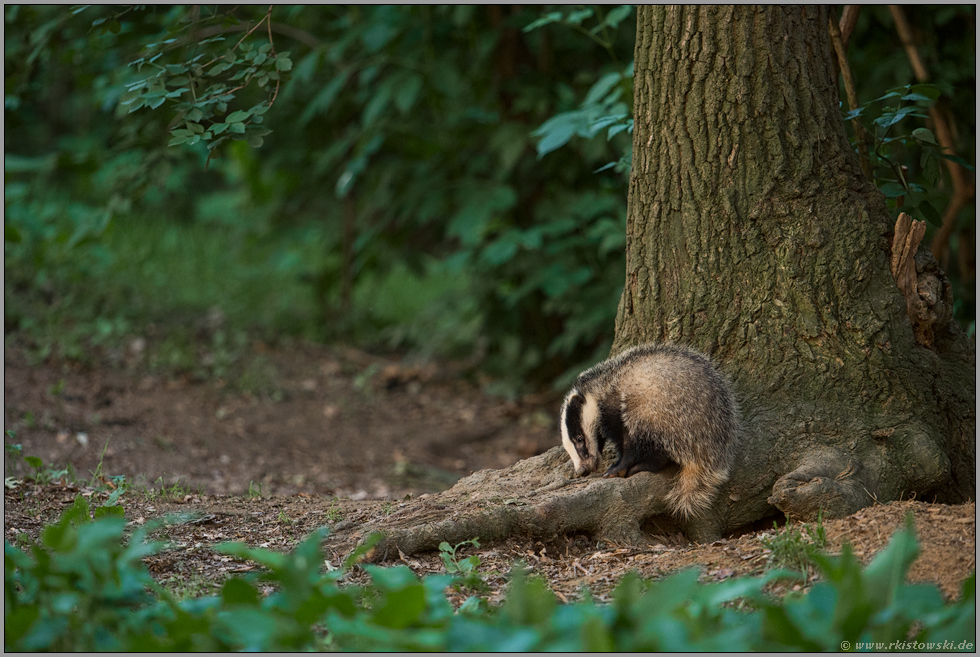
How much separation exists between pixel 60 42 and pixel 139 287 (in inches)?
97.1

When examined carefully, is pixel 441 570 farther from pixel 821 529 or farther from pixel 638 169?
pixel 638 169

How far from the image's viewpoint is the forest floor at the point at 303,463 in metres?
2.89

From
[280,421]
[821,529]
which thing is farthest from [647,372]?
[280,421]

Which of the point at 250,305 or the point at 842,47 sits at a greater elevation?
the point at 842,47

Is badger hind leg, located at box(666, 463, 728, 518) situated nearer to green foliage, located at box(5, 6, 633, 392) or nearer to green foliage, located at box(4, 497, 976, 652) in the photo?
green foliage, located at box(4, 497, 976, 652)

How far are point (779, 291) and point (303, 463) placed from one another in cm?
350

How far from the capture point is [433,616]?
2113 mm

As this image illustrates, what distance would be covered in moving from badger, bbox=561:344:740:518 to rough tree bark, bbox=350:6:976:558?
90 mm

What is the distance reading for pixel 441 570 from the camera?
9.80 feet

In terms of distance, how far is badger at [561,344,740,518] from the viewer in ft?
10.8

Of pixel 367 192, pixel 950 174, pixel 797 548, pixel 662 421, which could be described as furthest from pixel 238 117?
pixel 950 174

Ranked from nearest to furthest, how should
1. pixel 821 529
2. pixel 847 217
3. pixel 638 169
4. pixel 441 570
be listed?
pixel 821 529, pixel 441 570, pixel 847 217, pixel 638 169

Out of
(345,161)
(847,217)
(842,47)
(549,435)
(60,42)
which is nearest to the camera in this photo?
(847,217)

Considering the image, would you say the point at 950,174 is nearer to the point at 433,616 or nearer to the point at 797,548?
the point at 797,548
